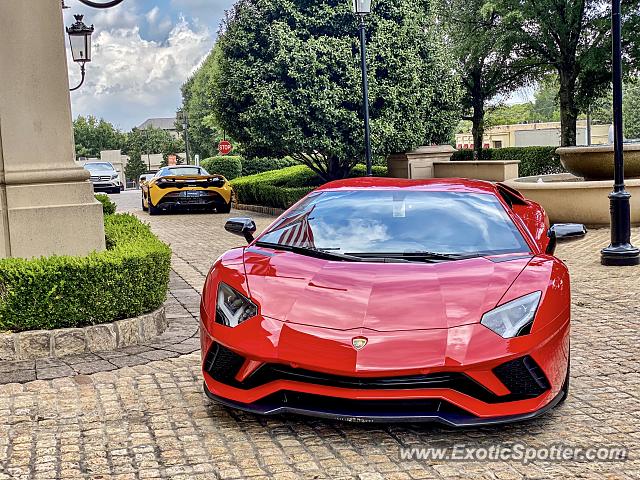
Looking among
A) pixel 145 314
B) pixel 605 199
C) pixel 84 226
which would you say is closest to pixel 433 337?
pixel 145 314

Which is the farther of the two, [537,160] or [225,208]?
[537,160]

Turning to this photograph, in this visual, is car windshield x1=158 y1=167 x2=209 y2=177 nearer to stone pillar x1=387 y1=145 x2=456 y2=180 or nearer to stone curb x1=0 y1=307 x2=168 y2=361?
stone pillar x1=387 y1=145 x2=456 y2=180

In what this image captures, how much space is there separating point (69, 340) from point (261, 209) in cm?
1726

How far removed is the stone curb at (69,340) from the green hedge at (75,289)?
83mm

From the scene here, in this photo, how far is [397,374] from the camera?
4.13m

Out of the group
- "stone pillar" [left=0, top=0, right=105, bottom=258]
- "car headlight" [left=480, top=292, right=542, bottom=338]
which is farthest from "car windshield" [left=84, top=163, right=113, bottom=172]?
"car headlight" [left=480, top=292, right=542, bottom=338]

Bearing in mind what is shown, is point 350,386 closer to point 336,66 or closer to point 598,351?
point 598,351

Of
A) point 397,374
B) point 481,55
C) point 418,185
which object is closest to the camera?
point 397,374

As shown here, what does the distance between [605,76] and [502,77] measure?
635 centimetres

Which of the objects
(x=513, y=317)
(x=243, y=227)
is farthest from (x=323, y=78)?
(x=513, y=317)

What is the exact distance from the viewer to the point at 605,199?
576 inches

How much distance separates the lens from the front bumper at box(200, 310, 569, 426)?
4.14 metres

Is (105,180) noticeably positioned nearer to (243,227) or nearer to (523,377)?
(243,227)

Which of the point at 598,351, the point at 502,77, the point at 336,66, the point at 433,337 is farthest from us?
the point at 502,77
